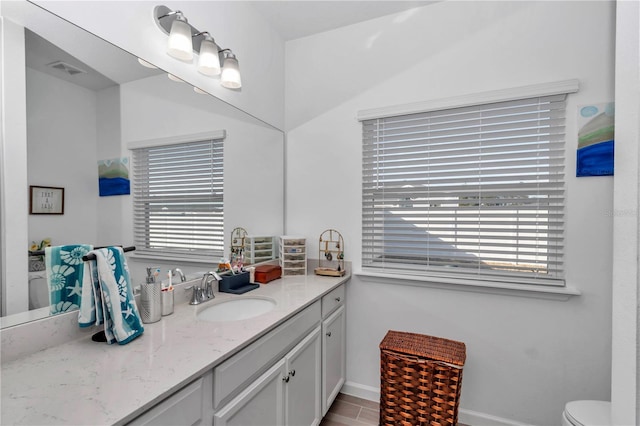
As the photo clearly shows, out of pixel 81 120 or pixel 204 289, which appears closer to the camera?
pixel 81 120

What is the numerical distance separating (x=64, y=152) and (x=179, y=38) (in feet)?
2.40

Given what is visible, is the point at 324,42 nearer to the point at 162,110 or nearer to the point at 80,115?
the point at 162,110

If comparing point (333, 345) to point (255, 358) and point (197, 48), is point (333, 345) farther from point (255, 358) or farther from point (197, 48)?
point (197, 48)

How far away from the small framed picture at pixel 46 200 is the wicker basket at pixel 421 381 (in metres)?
1.66

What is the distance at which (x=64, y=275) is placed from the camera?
3.42ft

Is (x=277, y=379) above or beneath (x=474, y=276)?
beneath

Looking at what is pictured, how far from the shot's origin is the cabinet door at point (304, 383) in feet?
4.65

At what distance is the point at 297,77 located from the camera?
2408 mm

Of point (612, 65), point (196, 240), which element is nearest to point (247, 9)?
point (196, 240)

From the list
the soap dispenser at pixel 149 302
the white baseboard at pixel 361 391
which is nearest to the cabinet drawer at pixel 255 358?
the soap dispenser at pixel 149 302

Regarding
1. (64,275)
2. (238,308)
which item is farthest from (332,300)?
(64,275)

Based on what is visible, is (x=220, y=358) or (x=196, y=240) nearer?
(x=220, y=358)

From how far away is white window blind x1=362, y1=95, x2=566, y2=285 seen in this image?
1.70 meters

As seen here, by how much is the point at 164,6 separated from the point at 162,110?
0.48 m
